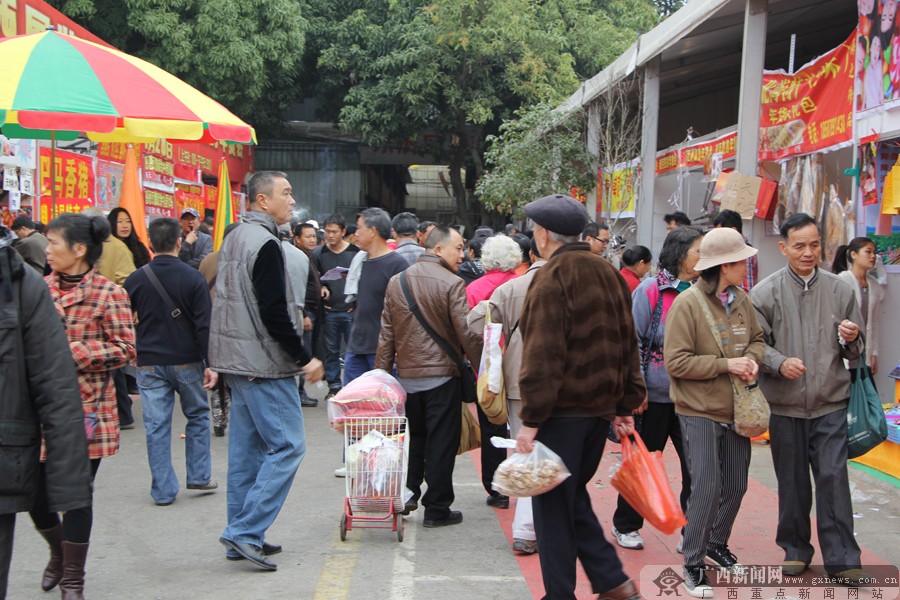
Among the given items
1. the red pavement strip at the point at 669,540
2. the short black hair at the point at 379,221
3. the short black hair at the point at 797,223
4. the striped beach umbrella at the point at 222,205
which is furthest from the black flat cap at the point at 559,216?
the striped beach umbrella at the point at 222,205

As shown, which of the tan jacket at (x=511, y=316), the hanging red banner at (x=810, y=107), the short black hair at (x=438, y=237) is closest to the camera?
the tan jacket at (x=511, y=316)

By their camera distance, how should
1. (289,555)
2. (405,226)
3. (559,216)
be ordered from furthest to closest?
(405,226)
(289,555)
(559,216)

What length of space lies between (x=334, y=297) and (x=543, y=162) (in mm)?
6257

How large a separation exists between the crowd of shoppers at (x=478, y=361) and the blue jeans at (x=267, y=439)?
0.04 feet

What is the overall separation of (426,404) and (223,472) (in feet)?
7.20

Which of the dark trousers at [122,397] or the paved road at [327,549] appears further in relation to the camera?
the dark trousers at [122,397]

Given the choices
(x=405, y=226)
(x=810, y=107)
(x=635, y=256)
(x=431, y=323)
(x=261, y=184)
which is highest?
(x=810, y=107)

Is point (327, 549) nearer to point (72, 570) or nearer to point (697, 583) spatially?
point (72, 570)

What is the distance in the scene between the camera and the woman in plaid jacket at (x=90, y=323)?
457 centimetres

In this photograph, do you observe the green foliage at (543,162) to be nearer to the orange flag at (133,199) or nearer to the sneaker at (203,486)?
the orange flag at (133,199)

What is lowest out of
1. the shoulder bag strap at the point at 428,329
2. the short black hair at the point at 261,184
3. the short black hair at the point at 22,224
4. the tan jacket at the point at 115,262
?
the shoulder bag strap at the point at 428,329

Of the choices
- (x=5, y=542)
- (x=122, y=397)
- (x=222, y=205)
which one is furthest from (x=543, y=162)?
(x=5, y=542)

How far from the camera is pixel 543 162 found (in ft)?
50.6

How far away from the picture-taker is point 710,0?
8727mm
